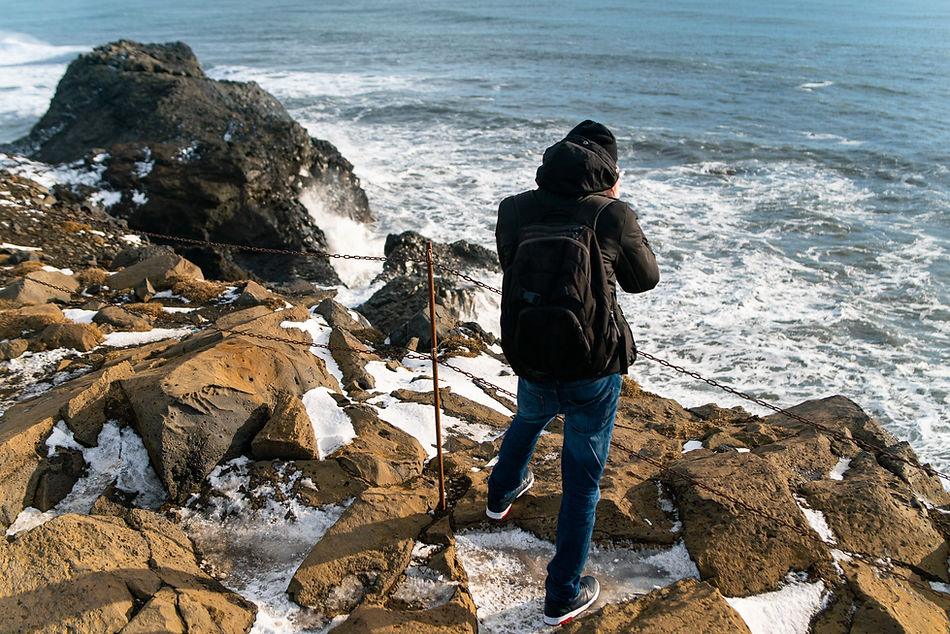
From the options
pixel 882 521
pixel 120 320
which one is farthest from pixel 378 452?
pixel 120 320

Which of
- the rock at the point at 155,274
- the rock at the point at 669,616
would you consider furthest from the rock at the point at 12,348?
the rock at the point at 669,616

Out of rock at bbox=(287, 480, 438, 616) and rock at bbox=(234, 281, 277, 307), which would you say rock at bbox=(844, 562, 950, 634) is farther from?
rock at bbox=(234, 281, 277, 307)

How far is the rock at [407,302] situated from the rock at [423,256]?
1.59m

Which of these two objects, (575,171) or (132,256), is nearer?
(575,171)

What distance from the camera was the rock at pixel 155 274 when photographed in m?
6.96

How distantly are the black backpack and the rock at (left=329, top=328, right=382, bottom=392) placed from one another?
8.78 feet

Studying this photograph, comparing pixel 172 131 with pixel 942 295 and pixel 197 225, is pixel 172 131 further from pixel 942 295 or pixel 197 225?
pixel 942 295

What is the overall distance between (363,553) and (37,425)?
2.13m

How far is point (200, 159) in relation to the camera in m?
11.0

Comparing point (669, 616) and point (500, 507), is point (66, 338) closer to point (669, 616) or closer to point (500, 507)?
point (500, 507)

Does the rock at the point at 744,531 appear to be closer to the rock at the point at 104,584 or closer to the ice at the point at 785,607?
the ice at the point at 785,607

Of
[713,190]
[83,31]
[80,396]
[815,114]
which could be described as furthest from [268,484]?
[83,31]

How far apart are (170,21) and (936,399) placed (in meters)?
58.3

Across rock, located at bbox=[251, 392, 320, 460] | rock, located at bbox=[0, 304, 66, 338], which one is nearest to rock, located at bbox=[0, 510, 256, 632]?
rock, located at bbox=[251, 392, 320, 460]
